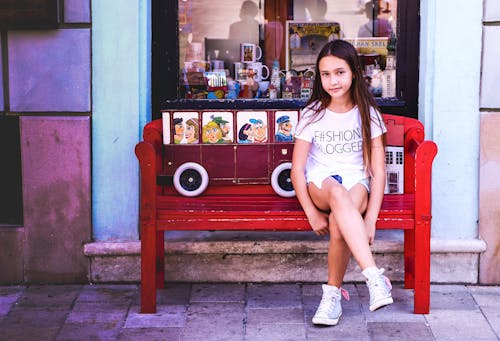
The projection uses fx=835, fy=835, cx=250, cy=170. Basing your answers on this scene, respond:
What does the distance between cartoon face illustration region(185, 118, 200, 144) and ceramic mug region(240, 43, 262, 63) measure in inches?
29.8

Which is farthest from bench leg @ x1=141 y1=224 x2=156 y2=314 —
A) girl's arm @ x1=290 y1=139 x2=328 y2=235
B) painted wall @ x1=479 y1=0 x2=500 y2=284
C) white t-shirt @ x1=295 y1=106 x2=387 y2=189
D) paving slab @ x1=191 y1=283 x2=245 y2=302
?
painted wall @ x1=479 y1=0 x2=500 y2=284

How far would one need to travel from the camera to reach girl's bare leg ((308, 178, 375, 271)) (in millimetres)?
4102

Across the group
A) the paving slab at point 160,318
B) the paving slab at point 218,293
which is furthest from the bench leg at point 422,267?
the paving slab at point 160,318

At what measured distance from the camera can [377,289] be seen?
402 centimetres

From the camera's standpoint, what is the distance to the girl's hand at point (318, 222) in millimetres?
4289

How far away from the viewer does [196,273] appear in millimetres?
5039

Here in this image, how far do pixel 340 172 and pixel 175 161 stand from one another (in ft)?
3.42

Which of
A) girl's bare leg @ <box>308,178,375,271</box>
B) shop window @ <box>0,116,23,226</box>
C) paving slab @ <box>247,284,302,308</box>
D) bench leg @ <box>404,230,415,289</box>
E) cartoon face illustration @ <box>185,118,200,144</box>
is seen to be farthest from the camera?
shop window @ <box>0,116,23,226</box>

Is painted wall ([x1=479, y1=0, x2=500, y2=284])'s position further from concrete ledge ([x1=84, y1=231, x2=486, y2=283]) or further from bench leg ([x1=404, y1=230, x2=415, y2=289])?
bench leg ([x1=404, y1=230, x2=415, y2=289])

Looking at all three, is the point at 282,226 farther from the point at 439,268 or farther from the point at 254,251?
the point at 439,268

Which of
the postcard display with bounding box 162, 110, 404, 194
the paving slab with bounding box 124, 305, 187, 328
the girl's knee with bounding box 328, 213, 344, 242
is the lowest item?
the paving slab with bounding box 124, 305, 187, 328

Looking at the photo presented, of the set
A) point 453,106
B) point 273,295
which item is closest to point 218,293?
point 273,295

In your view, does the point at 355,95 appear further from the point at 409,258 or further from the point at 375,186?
the point at 409,258

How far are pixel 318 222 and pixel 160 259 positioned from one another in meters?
1.06
